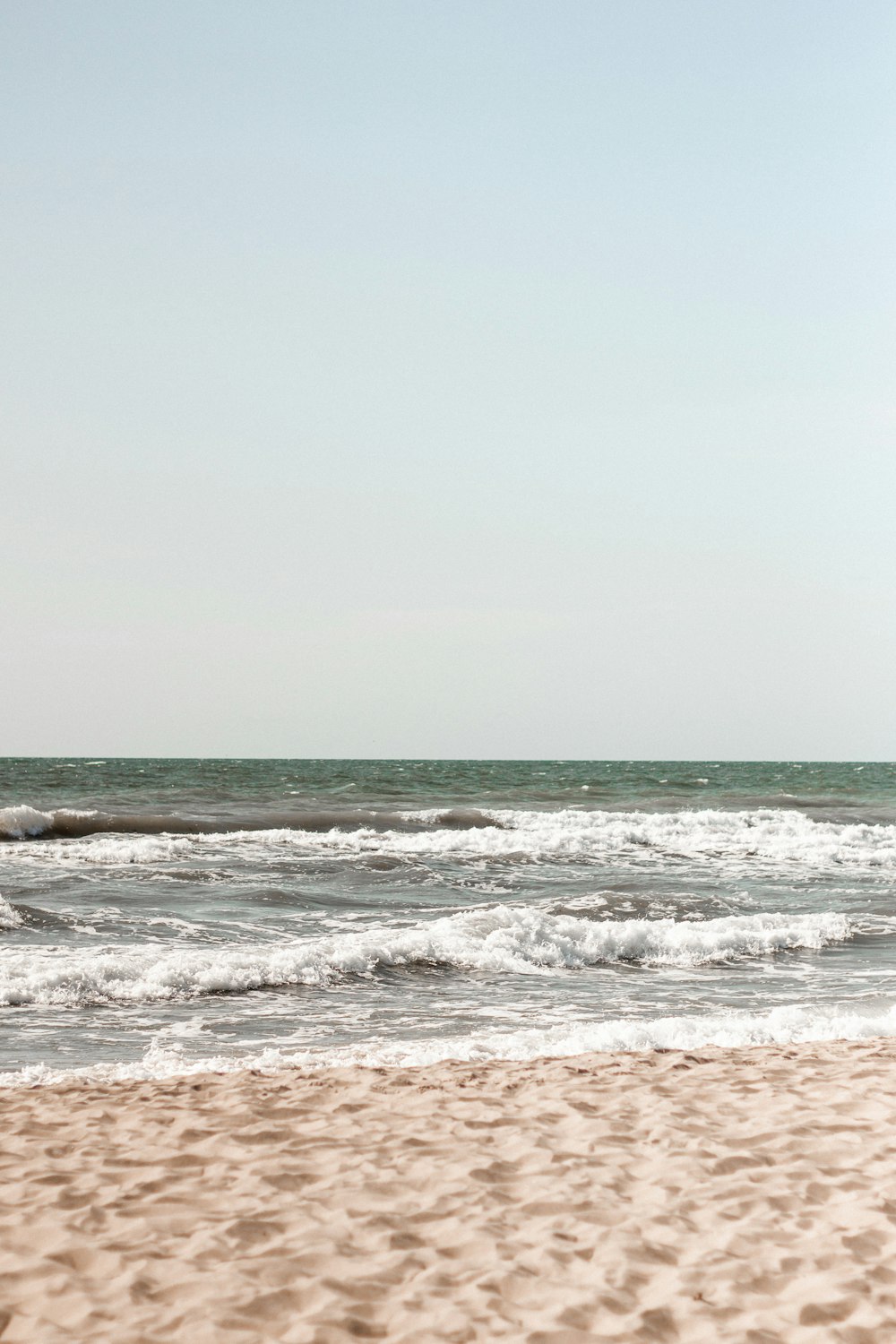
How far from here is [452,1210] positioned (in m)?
4.77

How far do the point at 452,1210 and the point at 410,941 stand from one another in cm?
718

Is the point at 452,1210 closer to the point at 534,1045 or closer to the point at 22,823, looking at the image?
the point at 534,1045

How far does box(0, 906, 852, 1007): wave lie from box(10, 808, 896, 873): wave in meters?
8.12

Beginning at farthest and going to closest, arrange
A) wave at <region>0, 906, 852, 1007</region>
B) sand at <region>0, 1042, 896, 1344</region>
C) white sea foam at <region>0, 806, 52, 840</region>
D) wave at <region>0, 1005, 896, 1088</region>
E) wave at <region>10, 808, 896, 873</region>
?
white sea foam at <region>0, 806, 52, 840</region> → wave at <region>10, 808, 896, 873</region> → wave at <region>0, 906, 852, 1007</region> → wave at <region>0, 1005, 896, 1088</region> → sand at <region>0, 1042, 896, 1344</region>

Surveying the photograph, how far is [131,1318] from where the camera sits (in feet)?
12.5

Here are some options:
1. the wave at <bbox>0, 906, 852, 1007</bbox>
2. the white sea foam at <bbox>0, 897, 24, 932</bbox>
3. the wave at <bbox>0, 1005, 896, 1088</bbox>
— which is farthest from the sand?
the white sea foam at <bbox>0, 897, 24, 932</bbox>

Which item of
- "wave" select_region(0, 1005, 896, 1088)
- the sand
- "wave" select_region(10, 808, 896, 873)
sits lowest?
"wave" select_region(10, 808, 896, 873)

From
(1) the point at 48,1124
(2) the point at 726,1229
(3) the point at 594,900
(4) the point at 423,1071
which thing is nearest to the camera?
(2) the point at 726,1229

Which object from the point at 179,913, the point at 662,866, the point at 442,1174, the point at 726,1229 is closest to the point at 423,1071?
the point at 442,1174

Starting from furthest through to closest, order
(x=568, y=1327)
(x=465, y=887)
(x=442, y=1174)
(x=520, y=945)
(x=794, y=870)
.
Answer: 1. (x=794, y=870)
2. (x=465, y=887)
3. (x=520, y=945)
4. (x=442, y=1174)
5. (x=568, y=1327)

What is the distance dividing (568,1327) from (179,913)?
447 inches

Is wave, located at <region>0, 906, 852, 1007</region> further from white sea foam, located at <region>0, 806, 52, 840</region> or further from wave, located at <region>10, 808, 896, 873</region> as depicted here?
white sea foam, located at <region>0, 806, 52, 840</region>

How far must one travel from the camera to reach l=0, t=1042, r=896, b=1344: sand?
3871 millimetres

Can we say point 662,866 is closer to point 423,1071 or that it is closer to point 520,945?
point 520,945
